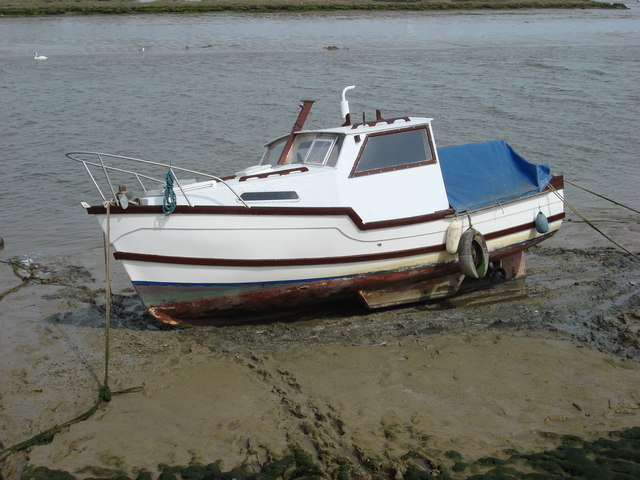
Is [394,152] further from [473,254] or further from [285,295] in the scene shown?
[285,295]

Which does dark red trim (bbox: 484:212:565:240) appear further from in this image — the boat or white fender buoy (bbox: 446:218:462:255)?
white fender buoy (bbox: 446:218:462:255)

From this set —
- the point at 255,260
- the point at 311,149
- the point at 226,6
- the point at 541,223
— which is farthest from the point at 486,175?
the point at 226,6

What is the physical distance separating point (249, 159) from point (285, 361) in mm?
9767

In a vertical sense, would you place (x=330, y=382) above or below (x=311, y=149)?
below

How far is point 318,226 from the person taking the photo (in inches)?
344

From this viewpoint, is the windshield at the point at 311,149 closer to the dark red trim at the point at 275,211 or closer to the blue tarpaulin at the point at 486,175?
the dark red trim at the point at 275,211

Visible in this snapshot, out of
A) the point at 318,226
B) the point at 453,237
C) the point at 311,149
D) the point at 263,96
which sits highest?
the point at 311,149

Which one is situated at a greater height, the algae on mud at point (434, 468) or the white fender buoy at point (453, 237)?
the white fender buoy at point (453, 237)

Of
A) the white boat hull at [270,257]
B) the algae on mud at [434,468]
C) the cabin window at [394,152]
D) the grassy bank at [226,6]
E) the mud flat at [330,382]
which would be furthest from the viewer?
the grassy bank at [226,6]

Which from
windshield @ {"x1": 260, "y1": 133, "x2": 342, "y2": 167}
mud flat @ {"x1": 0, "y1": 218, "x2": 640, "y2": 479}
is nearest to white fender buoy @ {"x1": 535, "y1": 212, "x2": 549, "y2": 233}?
mud flat @ {"x1": 0, "y1": 218, "x2": 640, "y2": 479}

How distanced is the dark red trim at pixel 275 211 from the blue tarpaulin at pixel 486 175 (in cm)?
96

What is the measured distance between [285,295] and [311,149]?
204 centimetres

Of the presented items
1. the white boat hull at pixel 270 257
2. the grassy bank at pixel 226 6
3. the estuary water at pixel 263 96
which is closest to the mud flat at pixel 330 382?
the white boat hull at pixel 270 257

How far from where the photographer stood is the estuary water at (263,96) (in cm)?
1639
